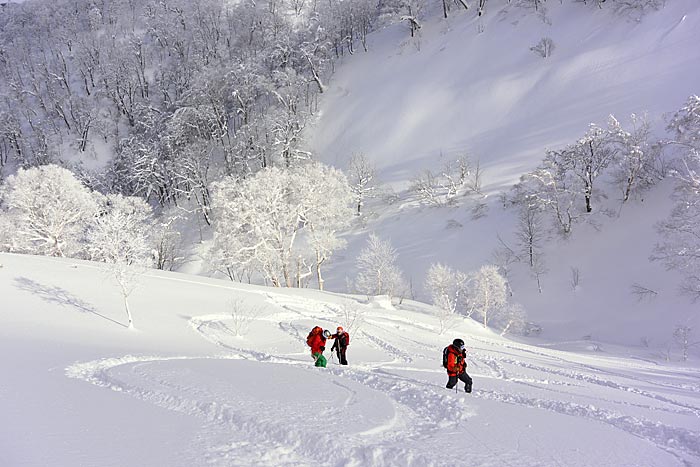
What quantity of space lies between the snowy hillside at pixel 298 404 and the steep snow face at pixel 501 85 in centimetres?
3174

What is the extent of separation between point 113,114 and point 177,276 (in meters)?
57.3

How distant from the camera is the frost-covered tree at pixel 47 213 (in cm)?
3606

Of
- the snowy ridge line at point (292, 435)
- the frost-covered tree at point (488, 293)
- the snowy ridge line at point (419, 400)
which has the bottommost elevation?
the snowy ridge line at point (419, 400)

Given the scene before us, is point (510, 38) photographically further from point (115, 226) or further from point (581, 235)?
point (115, 226)

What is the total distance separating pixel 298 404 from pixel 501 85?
53057 millimetres

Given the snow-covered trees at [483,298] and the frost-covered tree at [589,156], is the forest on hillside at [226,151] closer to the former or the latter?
the frost-covered tree at [589,156]

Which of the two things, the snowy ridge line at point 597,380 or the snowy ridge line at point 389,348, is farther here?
the snowy ridge line at point 389,348

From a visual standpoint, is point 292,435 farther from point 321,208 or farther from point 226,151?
point 226,151

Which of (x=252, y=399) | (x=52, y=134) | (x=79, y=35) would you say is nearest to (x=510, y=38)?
(x=252, y=399)

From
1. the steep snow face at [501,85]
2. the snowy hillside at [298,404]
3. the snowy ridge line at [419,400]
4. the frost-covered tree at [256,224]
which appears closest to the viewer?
the snowy hillside at [298,404]

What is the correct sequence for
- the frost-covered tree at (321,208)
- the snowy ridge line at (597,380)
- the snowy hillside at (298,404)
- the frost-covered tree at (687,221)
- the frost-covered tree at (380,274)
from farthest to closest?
the frost-covered tree at (321,208)
the frost-covered tree at (380,274)
the frost-covered tree at (687,221)
the snowy ridge line at (597,380)
the snowy hillside at (298,404)

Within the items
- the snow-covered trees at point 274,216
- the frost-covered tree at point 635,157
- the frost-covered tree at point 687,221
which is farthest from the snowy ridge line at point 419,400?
the frost-covered tree at point 635,157

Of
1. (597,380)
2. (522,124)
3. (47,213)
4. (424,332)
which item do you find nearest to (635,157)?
(522,124)

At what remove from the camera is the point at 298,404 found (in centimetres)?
765
